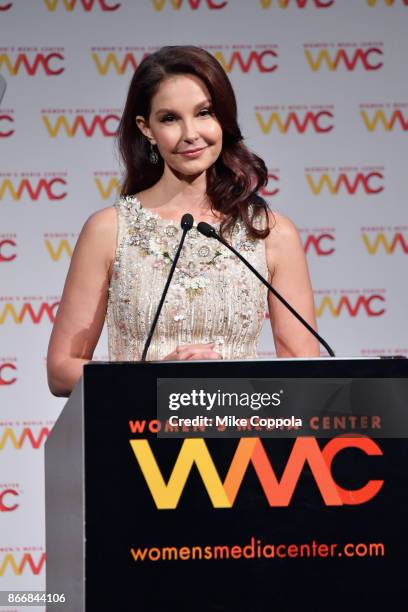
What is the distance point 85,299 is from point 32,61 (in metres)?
1.46

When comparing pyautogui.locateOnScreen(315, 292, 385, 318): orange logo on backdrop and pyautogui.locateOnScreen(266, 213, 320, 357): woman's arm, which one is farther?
pyautogui.locateOnScreen(315, 292, 385, 318): orange logo on backdrop

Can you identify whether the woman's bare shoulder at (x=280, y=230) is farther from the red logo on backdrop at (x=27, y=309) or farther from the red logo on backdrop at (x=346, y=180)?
the red logo on backdrop at (x=27, y=309)

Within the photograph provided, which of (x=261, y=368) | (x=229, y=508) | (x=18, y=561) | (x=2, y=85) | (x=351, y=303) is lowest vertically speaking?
(x=229, y=508)

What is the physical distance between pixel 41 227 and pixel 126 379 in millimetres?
2076

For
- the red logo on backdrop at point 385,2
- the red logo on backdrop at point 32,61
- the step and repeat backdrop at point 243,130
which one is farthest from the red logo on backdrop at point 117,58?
the red logo on backdrop at point 385,2

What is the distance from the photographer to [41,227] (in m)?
3.46

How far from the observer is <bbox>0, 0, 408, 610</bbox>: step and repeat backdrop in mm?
3451

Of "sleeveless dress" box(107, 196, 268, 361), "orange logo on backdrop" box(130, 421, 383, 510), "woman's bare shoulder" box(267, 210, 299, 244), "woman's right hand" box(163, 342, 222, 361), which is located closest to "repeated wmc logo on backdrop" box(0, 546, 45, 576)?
"sleeveless dress" box(107, 196, 268, 361)

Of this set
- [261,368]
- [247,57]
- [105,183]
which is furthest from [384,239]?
[261,368]

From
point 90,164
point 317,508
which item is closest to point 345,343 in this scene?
point 90,164

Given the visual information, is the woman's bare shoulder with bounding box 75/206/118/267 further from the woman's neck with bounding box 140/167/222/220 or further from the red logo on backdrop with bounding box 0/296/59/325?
the red logo on backdrop with bounding box 0/296/59/325

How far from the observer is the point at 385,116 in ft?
11.4

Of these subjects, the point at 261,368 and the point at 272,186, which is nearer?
the point at 261,368

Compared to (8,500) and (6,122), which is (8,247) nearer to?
(6,122)
